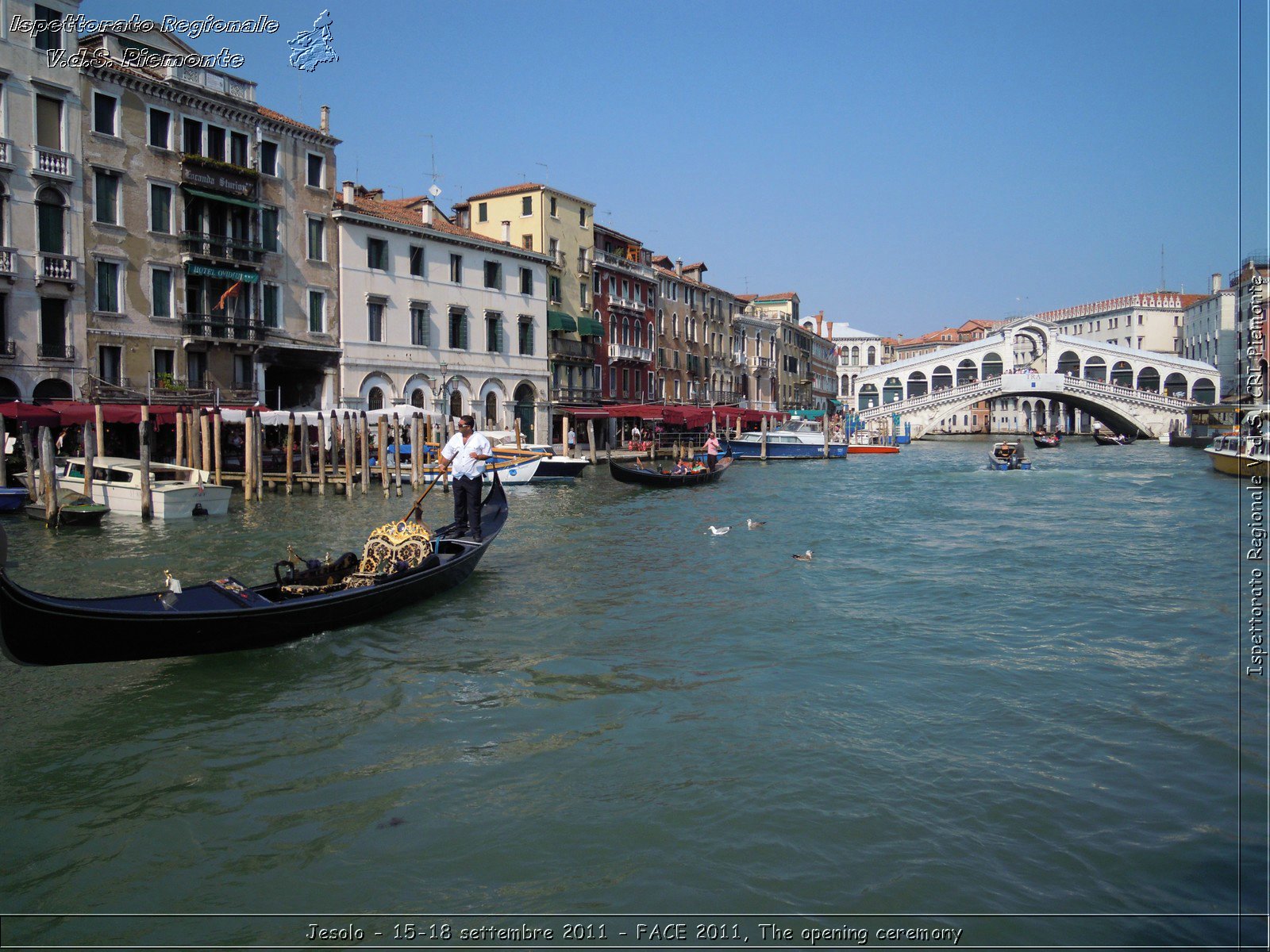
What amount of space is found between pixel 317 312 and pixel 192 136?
4.71 m

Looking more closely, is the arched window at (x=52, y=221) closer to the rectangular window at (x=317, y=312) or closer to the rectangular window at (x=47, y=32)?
the rectangular window at (x=47, y=32)

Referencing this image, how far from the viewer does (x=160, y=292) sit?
1933 cm

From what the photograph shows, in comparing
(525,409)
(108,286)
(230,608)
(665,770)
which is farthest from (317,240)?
(665,770)

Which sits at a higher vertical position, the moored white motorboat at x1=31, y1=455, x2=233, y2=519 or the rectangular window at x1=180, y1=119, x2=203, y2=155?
the rectangular window at x1=180, y1=119, x2=203, y2=155

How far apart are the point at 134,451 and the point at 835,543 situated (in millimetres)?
15249

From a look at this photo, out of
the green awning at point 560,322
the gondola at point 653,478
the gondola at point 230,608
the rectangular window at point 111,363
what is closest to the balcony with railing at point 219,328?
the rectangular window at point 111,363

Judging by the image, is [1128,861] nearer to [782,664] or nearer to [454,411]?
[782,664]

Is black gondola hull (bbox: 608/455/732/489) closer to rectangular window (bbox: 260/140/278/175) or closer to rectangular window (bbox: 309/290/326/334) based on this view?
rectangular window (bbox: 309/290/326/334)

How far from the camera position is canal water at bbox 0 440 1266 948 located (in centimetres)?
343

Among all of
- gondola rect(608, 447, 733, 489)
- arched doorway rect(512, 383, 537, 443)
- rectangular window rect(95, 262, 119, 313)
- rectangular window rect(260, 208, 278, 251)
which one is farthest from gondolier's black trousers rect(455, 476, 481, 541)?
arched doorway rect(512, 383, 537, 443)

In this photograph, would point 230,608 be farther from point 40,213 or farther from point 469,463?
point 40,213

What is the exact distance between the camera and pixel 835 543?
1234 centimetres

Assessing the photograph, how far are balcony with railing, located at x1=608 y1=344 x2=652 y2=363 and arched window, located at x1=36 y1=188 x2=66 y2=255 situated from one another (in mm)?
19770

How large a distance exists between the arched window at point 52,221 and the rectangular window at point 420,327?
29.6 feet
